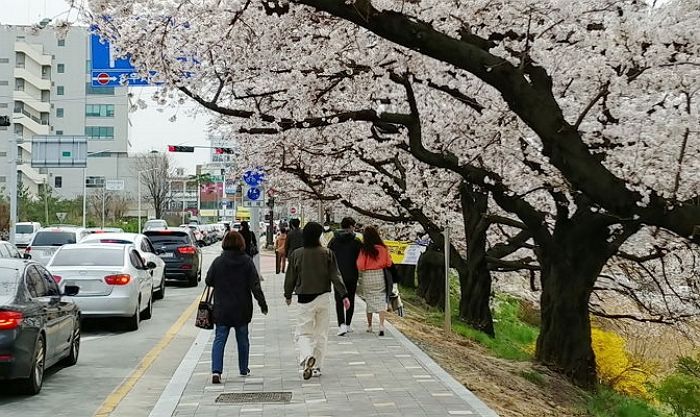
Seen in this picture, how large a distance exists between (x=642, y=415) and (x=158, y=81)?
888cm

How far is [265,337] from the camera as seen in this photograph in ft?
49.3

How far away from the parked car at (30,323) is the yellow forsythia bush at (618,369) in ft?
34.3

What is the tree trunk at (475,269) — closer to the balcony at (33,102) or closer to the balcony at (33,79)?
the balcony at (33,102)

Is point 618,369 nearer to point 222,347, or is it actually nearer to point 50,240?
point 222,347

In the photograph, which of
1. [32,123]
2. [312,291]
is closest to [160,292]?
[312,291]

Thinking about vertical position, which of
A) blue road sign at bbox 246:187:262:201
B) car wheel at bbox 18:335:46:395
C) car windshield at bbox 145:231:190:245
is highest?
blue road sign at bbox 246:187:262:201

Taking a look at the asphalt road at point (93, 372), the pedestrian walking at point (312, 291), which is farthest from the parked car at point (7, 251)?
the pedestrian walking at point (312, 291)

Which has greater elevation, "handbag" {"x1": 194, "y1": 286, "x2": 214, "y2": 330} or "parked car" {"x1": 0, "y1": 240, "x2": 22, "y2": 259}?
"parked car" {"x1": 0, "y1": 240, "x2": 22, "y2": 259}

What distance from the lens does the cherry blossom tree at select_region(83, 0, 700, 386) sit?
9.99 metres

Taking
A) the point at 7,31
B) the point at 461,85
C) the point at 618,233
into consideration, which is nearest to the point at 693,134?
the point at 618,233

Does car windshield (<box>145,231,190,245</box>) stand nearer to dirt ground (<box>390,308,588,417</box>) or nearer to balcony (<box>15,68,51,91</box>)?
dirt ground (<box>390,308,588,417</box>)

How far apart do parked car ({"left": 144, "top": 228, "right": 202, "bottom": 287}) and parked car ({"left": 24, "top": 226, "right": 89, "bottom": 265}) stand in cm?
214

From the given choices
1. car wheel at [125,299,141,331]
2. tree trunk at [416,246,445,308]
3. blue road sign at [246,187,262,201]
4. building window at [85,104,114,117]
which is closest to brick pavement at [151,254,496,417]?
car wheel at [125,299,141,331]

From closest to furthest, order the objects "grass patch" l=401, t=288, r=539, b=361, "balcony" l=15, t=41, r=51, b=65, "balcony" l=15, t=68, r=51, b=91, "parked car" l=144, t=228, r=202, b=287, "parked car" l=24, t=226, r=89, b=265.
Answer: "grass patch" l=401, t=288, r=539, b=361, "parked car" l=24, t=226, r=89, b=265, "parked car" l=144, t=228, r=202, b=287, "balcony" l=15, t=68, r=51, b=91, "balcony" l=15, t=41, r=51, b=65
